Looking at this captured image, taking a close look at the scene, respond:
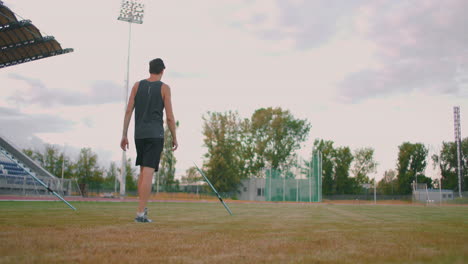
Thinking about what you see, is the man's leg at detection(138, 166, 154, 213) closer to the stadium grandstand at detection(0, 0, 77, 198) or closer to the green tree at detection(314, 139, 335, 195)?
the stadium grandstand at detection(0, 0, 77, 198)

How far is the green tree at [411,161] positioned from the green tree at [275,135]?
71.4ft

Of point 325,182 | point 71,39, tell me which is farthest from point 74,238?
point 325,182

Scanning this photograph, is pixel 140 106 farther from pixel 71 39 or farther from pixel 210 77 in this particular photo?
pixel 210 77

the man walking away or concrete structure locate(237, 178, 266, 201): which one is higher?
the man walking away

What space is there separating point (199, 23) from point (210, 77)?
14569 mm

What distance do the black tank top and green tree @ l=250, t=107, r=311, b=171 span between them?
184 ft

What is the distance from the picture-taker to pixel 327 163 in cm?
7150

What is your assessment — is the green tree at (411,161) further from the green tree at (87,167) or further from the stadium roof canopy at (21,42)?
the stadium roof canopy at (21,42)

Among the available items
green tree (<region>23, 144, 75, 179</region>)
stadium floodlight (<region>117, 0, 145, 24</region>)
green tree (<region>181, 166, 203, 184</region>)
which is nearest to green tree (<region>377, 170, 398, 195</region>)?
green tree (<region>181, 166, 203, 184</region>)

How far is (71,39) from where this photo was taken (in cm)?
3006

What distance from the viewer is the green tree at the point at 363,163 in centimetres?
7362

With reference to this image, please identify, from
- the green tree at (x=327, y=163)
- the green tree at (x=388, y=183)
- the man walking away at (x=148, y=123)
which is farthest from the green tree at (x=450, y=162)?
the man walking away at (x=148, y=123)

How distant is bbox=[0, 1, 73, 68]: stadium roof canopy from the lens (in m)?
22.9

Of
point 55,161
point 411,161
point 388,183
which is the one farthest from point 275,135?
point 55,161
